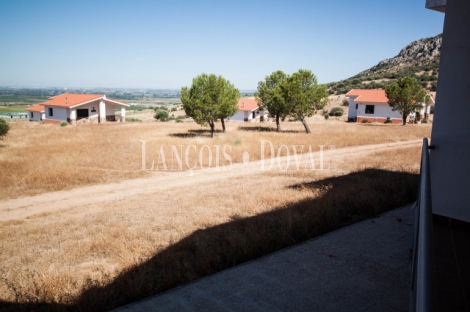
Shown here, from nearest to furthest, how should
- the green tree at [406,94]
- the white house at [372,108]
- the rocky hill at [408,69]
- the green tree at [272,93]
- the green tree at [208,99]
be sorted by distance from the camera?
the green tree at [208,99] < the green tree at [272,93] < the green tree at [406,94] < the white house at [372,108] < the rocky hill at [408,69]

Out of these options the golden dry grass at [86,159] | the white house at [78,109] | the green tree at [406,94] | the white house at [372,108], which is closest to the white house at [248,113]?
the white house at [372,108]

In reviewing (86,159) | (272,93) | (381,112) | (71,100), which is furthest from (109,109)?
(381,112)

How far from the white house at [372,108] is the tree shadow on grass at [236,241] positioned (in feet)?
131

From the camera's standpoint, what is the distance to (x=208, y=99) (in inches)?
1050

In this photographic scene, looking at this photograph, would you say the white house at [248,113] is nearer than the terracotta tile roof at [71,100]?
No

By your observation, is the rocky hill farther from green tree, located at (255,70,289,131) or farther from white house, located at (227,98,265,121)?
green tree, located at (255,70,289,131)

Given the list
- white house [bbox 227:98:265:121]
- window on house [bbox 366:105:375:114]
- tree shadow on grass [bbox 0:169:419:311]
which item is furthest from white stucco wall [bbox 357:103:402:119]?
tree shadow on grass [bbox 0:169:419:311]

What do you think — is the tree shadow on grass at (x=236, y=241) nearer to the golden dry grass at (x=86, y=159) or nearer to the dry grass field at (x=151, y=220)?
the dry grass field at (x=151, y=220)

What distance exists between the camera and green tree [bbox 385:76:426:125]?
37219mm

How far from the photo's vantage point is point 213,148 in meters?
20.6

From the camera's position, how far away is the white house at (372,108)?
4453 centimetres

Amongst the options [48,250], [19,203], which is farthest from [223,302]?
[19,203]

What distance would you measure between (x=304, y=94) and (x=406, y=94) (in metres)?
14.9

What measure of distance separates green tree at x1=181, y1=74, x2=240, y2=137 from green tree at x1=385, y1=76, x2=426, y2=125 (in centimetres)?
2092
